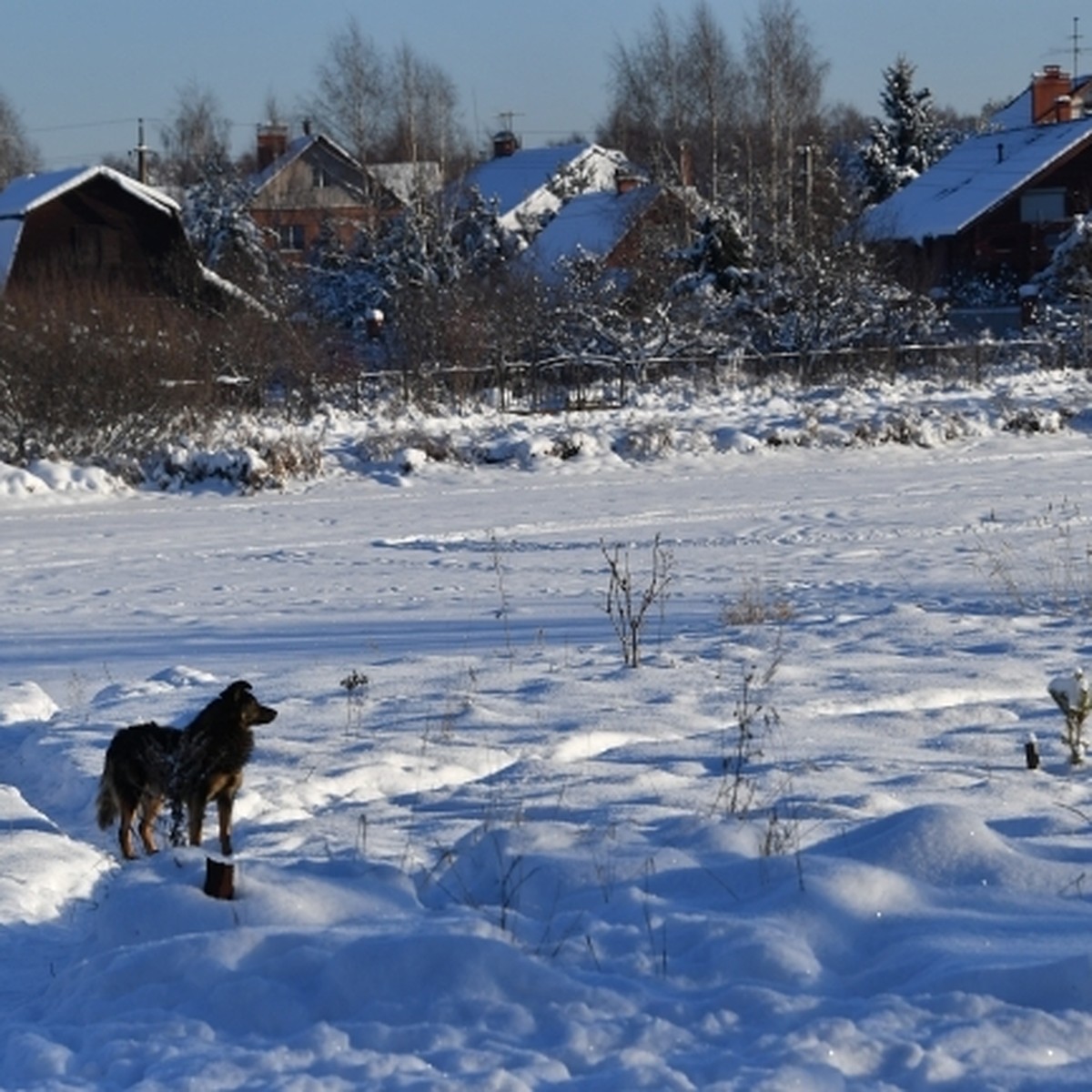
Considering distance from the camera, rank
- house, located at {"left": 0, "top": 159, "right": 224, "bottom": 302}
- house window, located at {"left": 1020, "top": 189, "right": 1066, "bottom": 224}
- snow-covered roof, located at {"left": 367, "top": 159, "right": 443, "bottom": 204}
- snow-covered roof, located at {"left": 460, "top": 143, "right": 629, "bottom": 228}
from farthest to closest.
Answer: snow-covered roof, located at {"left": 460, "top": 143, "right": 629, "bottom": 228}, house window, located at {"left": 1020, "top": 189, "right": 1066, "bottom": 224}, snow-covered roof, located at {"left": 367, "top": 159, "right": 443, "bottom": 204}, house, located at {"left": 0, "top": 159, "right": 224, "bottom": 302}

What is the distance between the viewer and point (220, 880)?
540 cm

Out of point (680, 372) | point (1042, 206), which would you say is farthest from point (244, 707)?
point (1042, 206)

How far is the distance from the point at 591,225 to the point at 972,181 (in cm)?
1257

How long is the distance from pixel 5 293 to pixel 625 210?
1303 inches

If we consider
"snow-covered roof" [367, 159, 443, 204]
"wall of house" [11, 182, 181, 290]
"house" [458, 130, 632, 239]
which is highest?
"house" [458, 130, 632, 239]

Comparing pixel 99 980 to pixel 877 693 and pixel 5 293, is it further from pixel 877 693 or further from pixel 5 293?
pixel 5 293

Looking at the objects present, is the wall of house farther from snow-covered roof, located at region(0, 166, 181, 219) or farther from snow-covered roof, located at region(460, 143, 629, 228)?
snow-covered roof, located at region(460, 143, 629, 228)

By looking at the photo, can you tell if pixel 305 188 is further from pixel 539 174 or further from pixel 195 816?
pixel 195 816

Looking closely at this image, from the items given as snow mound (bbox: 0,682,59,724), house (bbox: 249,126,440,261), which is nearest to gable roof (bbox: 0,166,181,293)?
house (bbox: 249,126,440,261)

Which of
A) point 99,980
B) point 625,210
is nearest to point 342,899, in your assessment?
point 99,980

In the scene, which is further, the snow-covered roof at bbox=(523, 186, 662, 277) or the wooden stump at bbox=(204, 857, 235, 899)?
the snow-covered roof at bbox=(523, 186, 662, 277)

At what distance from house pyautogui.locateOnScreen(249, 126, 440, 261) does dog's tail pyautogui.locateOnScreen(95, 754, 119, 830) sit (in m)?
52.4

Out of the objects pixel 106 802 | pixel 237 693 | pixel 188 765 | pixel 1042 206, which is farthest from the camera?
pixel 1042 206

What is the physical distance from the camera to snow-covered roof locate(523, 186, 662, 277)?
55.2m
